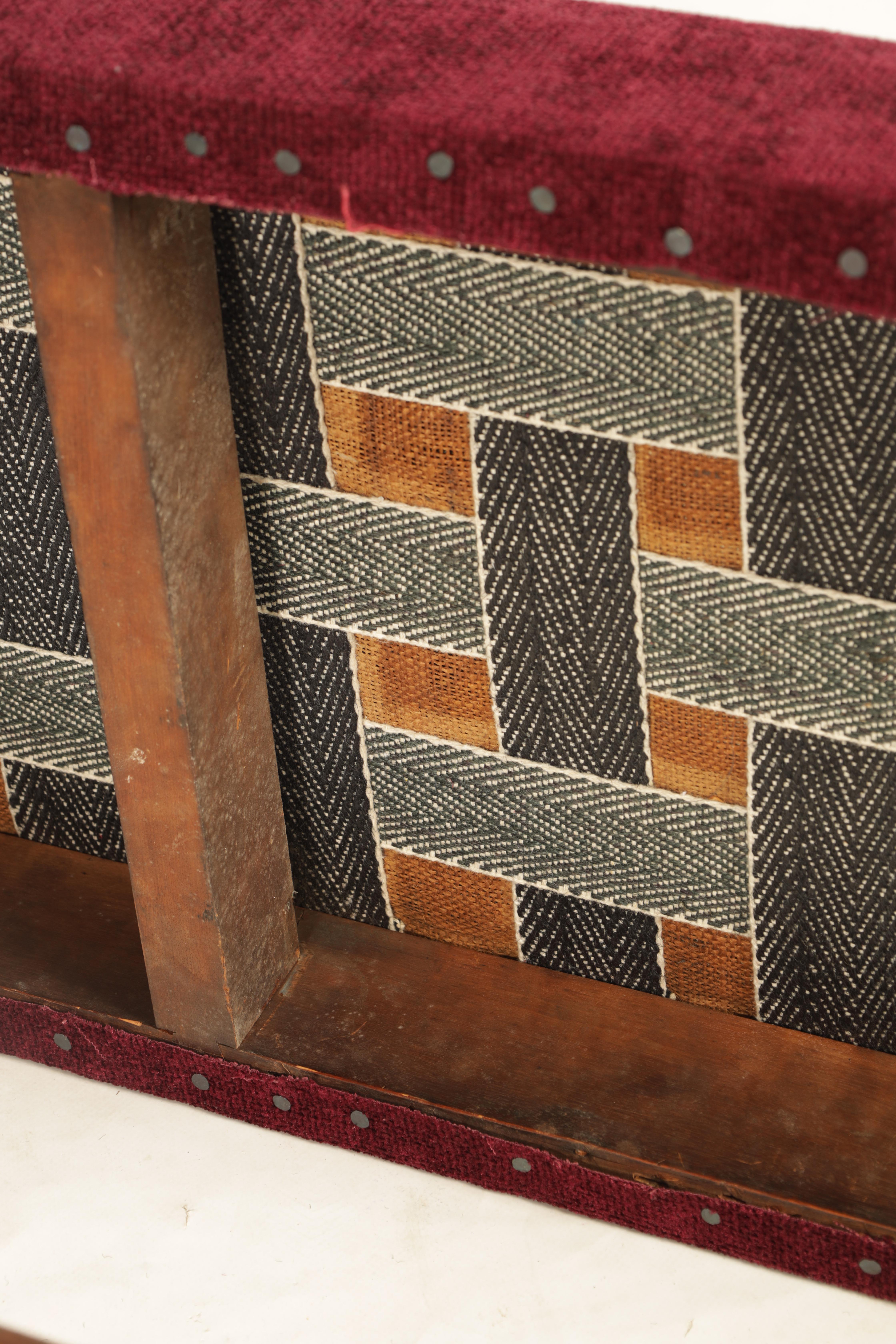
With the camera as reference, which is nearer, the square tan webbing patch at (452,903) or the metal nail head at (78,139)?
the metal nail head at (78,139)

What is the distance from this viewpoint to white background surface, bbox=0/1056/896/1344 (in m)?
1.79

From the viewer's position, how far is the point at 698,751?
1.78 m

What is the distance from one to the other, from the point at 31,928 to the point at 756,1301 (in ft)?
3.35

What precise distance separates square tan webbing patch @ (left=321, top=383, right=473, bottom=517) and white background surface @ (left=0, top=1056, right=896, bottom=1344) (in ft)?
2.68

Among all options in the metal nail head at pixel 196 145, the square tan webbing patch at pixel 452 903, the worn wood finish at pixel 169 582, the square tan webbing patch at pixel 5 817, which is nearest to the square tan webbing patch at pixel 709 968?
the square tan webbing patch at pixel 452 903

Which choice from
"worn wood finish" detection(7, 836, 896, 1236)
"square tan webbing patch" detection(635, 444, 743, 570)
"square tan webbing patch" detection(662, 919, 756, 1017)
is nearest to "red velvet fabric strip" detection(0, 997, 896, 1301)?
"worn wood finish" detection(7, 836, 896, 1236)

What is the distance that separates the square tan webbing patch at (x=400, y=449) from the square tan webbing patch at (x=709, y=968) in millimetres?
595

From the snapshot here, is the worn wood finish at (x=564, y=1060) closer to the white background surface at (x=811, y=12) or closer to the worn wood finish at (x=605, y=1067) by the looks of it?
the worn wood finish at (x=605, y=1067)

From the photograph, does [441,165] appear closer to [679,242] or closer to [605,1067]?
[679,242]

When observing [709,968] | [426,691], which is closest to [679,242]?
[426,691]

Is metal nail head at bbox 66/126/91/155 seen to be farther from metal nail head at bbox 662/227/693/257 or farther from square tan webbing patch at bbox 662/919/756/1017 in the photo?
square tan webbing patch at bbox 662/919/756/1017

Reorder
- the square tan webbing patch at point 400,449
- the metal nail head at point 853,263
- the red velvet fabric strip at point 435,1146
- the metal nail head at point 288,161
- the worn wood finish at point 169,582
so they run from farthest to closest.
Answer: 1. the red velvet fabric strip at point 435,1146
2. the square tan webbing patch at point 400,449
3. the worn wood finish at point 169,582
4. the metal nail head at point 288,161
5. the metal nail head at point 853,263

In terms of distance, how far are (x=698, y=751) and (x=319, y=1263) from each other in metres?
0.72

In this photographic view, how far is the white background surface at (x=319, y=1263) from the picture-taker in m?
1.79
